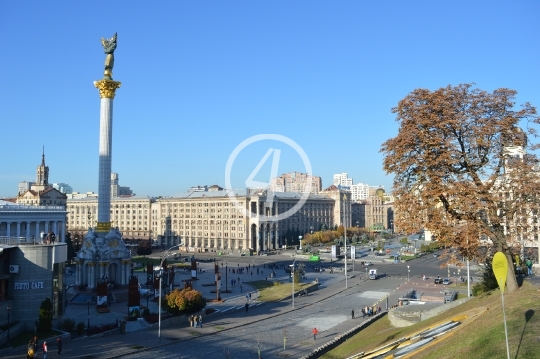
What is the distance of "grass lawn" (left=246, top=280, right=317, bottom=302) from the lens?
2260 inches

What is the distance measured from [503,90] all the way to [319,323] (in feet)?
84.4

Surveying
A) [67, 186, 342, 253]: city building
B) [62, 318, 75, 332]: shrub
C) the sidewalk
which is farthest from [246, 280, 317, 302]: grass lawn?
[67, 186, 342, 253]: city building

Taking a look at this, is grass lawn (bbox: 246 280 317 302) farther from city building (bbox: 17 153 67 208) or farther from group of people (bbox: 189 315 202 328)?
city building (bbox: 17 153 67 208)

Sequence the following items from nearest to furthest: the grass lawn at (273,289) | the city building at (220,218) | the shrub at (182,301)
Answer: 1. the shrub at (182,301)
2. the grass lawn at (273,289)
3. the city building at (220,218)

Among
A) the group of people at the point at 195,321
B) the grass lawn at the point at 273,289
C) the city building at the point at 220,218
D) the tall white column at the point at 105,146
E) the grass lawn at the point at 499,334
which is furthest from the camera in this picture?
the city building at the point at 220,218

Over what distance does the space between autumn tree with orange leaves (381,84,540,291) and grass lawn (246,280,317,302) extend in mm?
32953

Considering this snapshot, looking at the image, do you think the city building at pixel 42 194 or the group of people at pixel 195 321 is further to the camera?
the city building at pixel 42 194

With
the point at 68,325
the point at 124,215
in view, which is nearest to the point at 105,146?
the point at 68,325

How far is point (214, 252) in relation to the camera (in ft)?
429

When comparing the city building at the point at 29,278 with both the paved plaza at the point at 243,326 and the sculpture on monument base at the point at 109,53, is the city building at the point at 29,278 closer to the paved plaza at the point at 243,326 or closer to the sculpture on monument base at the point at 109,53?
the paved plaza at the point at 243,326

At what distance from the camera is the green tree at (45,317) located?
36031 millimetres

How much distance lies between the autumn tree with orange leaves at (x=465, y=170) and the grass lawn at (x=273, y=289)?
3295 centimetres

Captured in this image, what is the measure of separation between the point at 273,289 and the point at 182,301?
900 inches

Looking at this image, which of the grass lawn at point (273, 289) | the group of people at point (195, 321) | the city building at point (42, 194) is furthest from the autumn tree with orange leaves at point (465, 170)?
the city building at point (42, 194)
